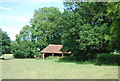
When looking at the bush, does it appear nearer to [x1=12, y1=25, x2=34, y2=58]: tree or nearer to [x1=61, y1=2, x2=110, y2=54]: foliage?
[x1=61, y1=2, x2=110, y2=54]: foliage

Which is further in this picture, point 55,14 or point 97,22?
point 55,14

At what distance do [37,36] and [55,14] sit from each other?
217 inches

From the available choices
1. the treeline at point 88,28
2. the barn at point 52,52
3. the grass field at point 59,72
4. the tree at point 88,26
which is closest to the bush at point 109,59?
the treeline at point 88,28

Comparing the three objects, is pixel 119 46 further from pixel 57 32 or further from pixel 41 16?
pixel 41 16

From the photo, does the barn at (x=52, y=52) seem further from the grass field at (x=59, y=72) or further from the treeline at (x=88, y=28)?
the grass field at (x=59, y=72)

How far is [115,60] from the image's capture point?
13383mm

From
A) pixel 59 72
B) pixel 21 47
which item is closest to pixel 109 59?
pixel 59 72

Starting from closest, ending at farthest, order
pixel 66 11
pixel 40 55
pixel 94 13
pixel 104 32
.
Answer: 1. pixel 104 32
2. pixel 94 13
3. pixel 66 11
4. pixel 40 55

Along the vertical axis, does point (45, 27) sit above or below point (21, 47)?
above

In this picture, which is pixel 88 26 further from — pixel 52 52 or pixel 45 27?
pixel 45 27

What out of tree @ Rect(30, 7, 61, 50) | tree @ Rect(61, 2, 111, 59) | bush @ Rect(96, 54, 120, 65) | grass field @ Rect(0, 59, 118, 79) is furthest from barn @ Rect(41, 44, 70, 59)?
grass field @ Rect(0, 59, 118, 79)

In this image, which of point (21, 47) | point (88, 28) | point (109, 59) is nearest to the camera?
point (109, 59)

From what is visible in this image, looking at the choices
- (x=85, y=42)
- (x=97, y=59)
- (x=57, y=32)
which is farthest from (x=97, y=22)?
(x=57, y=32)

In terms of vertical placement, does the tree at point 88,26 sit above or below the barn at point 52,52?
above
